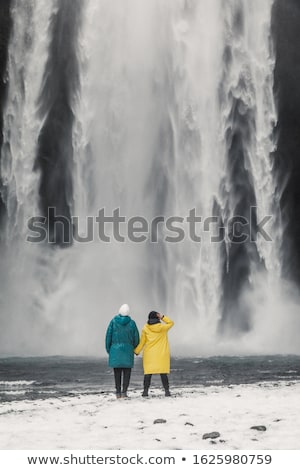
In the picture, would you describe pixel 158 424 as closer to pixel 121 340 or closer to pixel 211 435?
pixel 211 435

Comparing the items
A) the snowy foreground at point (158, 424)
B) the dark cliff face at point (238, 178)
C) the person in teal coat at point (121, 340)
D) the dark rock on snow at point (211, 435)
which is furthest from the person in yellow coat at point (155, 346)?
the dark cliff face at point (238, 178)

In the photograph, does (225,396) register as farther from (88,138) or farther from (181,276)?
(88,138)

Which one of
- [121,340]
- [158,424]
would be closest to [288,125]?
[121,340]

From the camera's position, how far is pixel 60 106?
1410 inches

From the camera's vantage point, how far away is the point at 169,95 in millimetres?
33531

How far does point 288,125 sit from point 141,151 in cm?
1098

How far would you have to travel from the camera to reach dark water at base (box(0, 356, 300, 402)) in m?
13.5

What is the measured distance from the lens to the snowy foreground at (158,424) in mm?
6668

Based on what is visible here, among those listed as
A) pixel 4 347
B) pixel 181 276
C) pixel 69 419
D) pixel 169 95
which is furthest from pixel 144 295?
pixel 69 419

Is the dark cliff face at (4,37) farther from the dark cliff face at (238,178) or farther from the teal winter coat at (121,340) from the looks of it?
the teal winter coat at (121,340)

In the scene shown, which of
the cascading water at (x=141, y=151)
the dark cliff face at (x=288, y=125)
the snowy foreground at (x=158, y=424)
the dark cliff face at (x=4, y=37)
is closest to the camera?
the snowy foreground at (x=158, y=424)

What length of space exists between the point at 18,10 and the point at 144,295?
58.9ft

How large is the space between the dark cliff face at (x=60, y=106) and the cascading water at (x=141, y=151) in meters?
0.10

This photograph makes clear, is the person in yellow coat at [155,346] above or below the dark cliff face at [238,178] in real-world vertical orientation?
below
